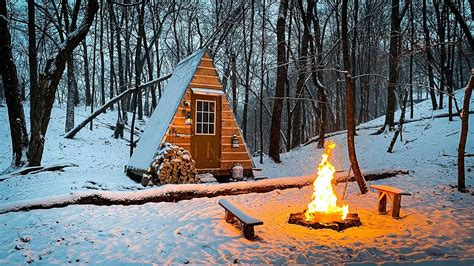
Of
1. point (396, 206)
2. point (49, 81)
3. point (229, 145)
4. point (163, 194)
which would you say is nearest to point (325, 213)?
point (396, 206)

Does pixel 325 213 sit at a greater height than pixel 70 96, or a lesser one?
lesser

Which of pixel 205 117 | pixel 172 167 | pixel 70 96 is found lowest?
pixel 172 167

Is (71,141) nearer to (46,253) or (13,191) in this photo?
(13,191)

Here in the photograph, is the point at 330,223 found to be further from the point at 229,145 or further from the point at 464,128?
the point at 229,145

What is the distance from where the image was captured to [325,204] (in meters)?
6.70

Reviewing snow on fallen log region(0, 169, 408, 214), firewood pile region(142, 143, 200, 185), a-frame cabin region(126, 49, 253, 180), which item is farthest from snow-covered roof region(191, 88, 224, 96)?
snow on fallen log region(0, 169, 408, 214)

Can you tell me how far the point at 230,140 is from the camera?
38.7 ft

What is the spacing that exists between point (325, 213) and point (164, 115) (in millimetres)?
7405

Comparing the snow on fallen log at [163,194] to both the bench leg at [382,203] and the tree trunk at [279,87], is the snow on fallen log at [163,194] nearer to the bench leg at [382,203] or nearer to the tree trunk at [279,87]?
the bench leg at [382,203]

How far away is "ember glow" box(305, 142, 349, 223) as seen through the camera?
6402 millimetres

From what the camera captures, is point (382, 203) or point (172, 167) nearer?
point (382, 203)

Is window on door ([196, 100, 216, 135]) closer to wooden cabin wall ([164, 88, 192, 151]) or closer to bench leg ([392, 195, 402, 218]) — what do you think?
wooden cabin wall ([164, 88, 192, 151])

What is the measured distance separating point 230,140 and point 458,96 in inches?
694

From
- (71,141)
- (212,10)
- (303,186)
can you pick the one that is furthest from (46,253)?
(212,10)
